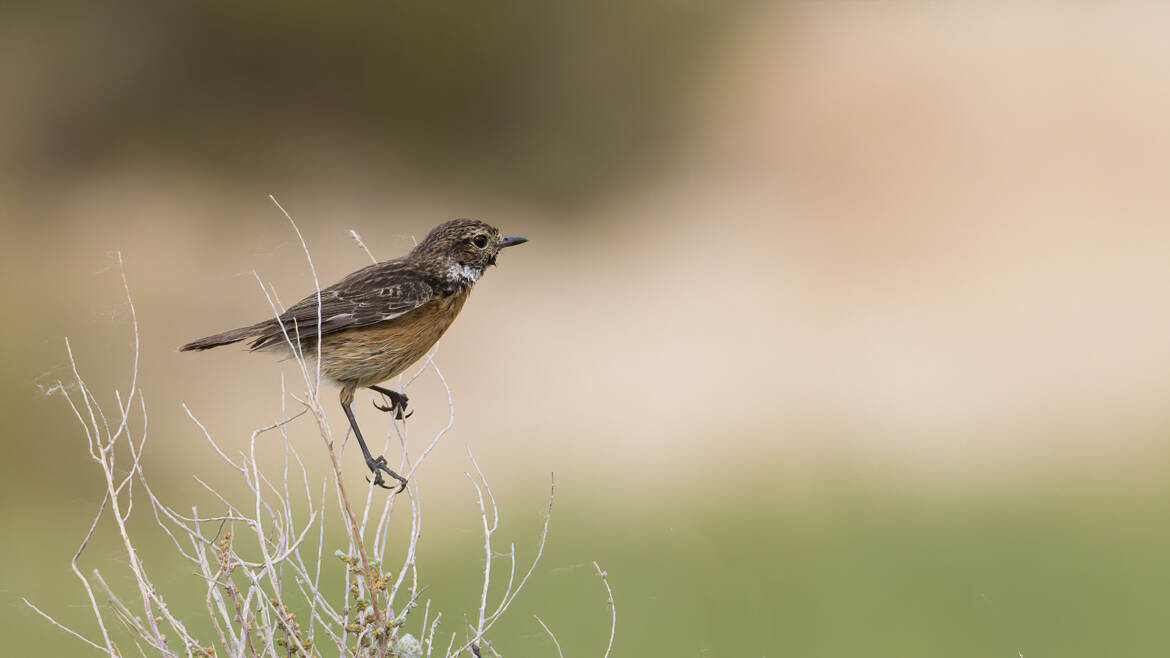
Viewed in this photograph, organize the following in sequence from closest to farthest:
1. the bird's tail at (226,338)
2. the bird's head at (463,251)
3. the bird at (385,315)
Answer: the bird's tail at (226,338), the bird at (385,315), the bird's head at (463,251)

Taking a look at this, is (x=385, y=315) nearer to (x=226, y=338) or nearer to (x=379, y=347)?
(x=379, y=347)

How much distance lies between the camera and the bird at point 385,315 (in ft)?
12.2

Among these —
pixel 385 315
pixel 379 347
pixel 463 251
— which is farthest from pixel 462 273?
pixel 379 347

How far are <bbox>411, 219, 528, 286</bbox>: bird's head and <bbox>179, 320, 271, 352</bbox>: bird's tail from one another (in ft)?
2.05

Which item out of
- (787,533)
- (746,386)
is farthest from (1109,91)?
(787,533)

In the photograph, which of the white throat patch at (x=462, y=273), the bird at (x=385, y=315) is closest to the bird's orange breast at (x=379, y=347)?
the bird at (x=385, y=315)

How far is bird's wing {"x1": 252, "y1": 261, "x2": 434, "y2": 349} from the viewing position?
12.3 ft

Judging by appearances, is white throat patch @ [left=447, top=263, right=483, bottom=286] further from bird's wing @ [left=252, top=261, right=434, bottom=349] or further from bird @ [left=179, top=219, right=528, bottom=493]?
bird's wing @ [left=252, top=261, right=434, bottom=349]

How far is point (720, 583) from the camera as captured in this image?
8.05m

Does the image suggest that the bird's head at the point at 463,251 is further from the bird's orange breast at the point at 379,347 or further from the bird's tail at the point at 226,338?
the bird's tail at the point at 226,338

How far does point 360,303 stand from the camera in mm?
3852

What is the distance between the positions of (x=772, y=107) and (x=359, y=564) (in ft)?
47.2

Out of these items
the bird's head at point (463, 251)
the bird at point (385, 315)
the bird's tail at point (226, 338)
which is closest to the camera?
the bird's tail at point (226, 338)

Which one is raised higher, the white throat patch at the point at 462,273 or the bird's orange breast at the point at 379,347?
the white throat patch at the point at 462,273
